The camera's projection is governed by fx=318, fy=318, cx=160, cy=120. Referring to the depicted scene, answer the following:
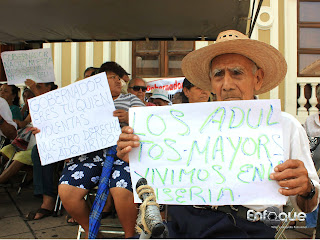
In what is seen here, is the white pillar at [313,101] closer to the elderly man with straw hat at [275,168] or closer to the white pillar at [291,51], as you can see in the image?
the white pillar at [291,51]

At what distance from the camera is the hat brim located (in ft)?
5.42

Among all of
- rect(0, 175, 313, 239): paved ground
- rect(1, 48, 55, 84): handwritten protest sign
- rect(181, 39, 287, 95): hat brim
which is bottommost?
rect(0, 175, 313, 239): paved ground

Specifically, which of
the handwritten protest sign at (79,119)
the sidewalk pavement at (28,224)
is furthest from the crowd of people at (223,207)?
the sidewalk pavement at (28,224)

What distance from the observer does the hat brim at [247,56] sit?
1.65 m

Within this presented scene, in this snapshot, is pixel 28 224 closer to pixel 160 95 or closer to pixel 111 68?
pixel 111 68

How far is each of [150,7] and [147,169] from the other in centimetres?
249

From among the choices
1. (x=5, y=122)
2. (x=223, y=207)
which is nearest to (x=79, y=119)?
(x=223, y=207)

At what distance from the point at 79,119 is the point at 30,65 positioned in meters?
1.54

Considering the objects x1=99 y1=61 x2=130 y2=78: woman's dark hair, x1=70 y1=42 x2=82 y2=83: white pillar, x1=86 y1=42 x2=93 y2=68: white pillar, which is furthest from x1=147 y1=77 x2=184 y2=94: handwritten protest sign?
x1=99 y1=61 x2=130 y2=78: woman's dark hair

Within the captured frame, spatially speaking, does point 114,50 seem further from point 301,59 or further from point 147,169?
point 147,169

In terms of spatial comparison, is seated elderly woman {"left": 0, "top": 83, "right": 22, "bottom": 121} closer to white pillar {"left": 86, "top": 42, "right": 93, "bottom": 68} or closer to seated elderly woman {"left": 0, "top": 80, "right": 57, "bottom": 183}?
seated elderly woman {"left": 0, "top": 80, "right": 57, "bottom": 183}

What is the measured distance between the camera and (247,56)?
5.69 ft

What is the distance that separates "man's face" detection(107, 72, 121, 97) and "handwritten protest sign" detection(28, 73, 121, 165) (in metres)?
0.46

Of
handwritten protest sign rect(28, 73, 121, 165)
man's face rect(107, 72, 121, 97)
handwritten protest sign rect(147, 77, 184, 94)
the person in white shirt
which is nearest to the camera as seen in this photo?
handwritten protest sign rect(28, 73, 121, 165)
